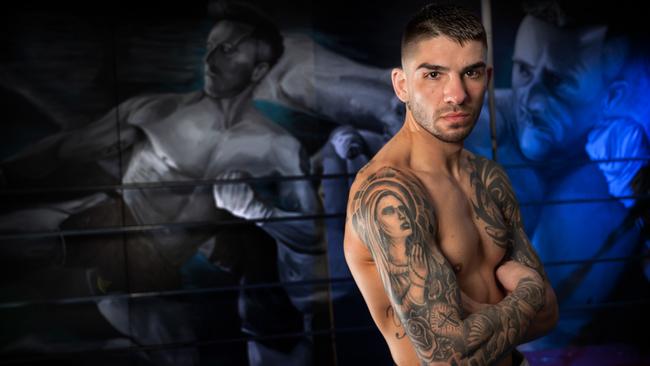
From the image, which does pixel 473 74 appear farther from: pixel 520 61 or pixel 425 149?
pixel 520 61

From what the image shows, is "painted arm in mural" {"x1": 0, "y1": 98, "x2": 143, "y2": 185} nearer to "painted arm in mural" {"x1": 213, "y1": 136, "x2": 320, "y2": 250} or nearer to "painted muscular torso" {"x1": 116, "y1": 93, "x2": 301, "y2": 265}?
"painted muscular torso" {"x1": 116, "y1": 93, "x2": 301, "y2": 265}

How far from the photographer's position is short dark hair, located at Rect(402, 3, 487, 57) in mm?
1120

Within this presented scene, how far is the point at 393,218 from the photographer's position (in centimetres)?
108

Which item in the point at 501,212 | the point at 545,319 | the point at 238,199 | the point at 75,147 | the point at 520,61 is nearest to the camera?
the point at 545,319

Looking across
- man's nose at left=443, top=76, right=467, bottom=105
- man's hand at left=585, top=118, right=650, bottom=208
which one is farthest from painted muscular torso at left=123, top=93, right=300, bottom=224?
man's nose at left=443, top=76, right=467, bottom=105

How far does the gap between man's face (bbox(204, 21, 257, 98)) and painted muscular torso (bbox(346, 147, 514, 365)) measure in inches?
74.2

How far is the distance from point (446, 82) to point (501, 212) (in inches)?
14.2

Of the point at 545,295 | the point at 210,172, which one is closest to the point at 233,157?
the point at 210,172

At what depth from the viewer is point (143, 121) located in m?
2.98

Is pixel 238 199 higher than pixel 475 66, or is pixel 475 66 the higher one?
pixel 475 66

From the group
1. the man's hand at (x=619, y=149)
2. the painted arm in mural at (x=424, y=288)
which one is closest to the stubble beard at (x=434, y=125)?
the painted arm in mural at (x=424, y=288)

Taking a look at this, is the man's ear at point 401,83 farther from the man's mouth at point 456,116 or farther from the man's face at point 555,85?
the man's face at point 555,85

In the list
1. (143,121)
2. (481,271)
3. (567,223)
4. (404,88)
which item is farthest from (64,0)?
(567,223)

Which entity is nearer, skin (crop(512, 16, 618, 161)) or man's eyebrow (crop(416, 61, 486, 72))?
man's eyebrow (crop(416, 61, 486, 72))
